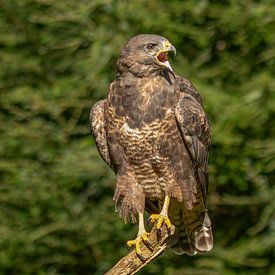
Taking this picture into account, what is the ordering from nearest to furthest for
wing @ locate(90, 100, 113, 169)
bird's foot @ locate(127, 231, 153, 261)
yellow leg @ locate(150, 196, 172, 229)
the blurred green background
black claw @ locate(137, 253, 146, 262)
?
black claw @ locate(137, 253, 146, 262) → bird's foot @ locate(127, 231, 153, 261) → yellow leg @ locate(150, 196, 172, 229) → wing @ locate(90, 100, 113, 169) → the blurred green background

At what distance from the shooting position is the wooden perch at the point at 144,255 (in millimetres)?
7148

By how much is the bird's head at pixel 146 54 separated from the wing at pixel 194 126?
Answer: 8.1 inches

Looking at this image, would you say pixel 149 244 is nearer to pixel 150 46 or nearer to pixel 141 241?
pixel 141 241

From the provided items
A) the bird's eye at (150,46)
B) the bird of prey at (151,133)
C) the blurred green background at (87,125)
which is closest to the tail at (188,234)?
the bird of prey at (151,133)

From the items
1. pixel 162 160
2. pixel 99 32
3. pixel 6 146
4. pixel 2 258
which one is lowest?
pixel 2 258

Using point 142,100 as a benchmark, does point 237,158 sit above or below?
below

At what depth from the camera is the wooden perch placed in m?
7.15

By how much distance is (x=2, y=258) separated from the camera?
35.0 feet

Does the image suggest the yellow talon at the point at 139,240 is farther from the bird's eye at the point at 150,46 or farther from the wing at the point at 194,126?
the bird's eye at the point at 150,46

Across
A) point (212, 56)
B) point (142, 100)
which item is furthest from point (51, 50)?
point (142, 100)

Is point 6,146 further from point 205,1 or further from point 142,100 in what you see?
point 142,100

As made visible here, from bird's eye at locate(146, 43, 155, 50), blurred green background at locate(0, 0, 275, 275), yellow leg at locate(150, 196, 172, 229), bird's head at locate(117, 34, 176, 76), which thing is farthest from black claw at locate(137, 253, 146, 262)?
blurred green background at locate(0, 0, 275, 275)

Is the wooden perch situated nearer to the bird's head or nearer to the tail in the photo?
the tail

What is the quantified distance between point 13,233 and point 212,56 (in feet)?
6.74
